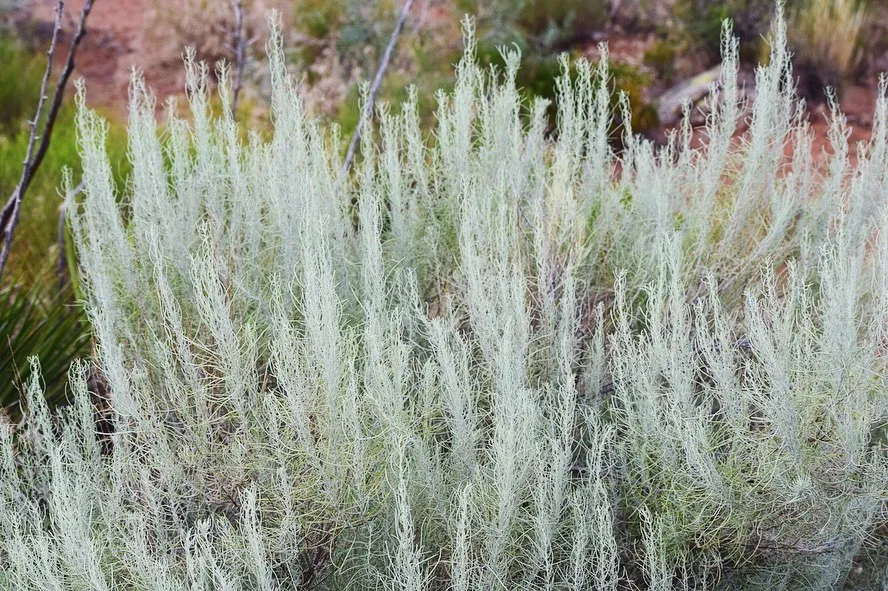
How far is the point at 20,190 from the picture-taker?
101 inches

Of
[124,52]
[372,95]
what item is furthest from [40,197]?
[124,52]

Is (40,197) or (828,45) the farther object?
(828,45)

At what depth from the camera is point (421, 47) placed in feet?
27.9

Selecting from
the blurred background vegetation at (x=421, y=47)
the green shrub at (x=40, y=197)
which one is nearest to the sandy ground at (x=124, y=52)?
the blurred background vegetation at (x=421, y=47)

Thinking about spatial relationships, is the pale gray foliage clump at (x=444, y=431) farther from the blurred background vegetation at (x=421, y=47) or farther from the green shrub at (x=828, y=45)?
the green shrub at (x=828, y=45)

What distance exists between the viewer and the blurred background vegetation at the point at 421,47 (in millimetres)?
7918

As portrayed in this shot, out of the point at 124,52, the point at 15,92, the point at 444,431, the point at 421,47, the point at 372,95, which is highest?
the point at 124,52

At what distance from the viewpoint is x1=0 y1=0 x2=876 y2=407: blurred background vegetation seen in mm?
7918

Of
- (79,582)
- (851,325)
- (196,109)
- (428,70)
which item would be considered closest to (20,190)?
(196,109)

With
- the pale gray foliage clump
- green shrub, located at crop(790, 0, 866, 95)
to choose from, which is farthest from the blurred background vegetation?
the pale gray foliage clump

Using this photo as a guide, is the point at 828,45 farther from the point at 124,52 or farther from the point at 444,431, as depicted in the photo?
the point at 444,431

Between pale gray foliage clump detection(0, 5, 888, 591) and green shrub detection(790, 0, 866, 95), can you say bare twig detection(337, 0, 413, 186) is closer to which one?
pale gray foliage clump detection(0, 5, 888, 591)

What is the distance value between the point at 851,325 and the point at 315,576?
3.75ft

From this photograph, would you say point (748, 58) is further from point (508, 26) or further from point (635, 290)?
point (635, 290)
